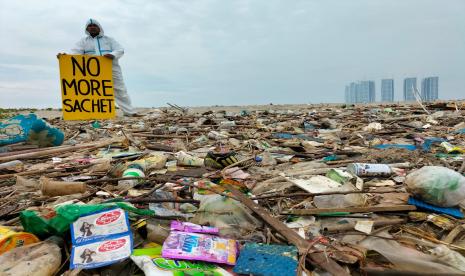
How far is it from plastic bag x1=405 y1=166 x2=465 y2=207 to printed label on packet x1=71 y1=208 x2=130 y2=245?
1.60 m

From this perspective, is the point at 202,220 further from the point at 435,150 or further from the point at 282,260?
the point at 435,150

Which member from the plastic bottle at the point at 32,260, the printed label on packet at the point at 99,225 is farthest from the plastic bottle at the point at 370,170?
the plastic bottle at the point at 32,260

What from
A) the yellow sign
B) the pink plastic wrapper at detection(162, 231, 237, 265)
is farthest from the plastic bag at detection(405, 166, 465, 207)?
the yellow sign

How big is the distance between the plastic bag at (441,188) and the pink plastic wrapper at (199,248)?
114 cm

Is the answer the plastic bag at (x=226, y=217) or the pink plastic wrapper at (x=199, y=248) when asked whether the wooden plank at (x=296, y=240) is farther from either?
the pink plastic wrapper at (x=199, y=248)

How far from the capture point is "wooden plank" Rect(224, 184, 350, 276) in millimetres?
A: 1589

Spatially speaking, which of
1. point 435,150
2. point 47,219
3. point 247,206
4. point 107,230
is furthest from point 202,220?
point 435,150

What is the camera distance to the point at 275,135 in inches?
212

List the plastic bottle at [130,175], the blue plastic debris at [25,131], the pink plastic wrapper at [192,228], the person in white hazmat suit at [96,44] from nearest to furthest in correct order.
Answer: the pink plastic wrapper at [192,228], the plastic bottle at [130,175], the blue plastic debris at [25,131], the person in white hazmat suit at [96,44]

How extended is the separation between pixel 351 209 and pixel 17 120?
405cm

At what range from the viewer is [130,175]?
9.70 feet

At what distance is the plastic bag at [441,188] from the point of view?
214 cm

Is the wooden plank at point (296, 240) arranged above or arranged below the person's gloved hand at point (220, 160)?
below

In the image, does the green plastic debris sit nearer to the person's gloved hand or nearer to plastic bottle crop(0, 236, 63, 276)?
plastic bottle crop(0, 236, 63, 276)
